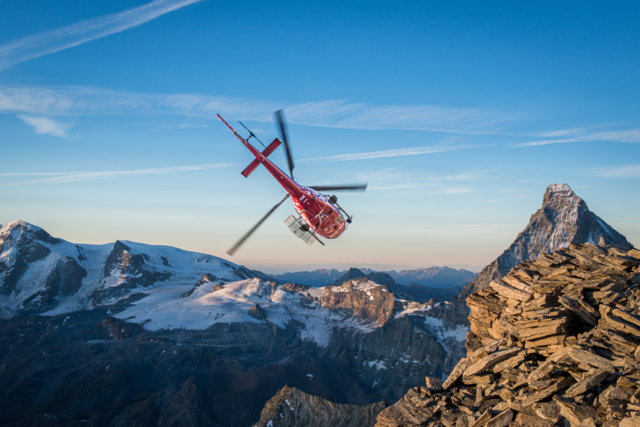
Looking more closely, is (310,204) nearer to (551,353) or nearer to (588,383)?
(551,353)

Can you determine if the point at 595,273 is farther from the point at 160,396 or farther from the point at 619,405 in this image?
the point at 160,396

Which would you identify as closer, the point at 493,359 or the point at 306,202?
the point at 493,359

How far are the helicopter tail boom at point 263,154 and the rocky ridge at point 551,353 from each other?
72.2 feet

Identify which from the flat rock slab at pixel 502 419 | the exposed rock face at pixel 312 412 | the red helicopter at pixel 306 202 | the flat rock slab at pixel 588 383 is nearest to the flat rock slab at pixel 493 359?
the flat rock slab at pixel 502 419

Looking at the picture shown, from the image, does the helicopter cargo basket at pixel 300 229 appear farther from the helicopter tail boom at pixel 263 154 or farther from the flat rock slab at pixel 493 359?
the flat rock slab at pixel 493 359

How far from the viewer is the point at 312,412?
7925 centimetres

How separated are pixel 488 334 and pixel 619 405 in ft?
38.6

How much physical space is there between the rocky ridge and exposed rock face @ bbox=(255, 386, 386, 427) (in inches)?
2036

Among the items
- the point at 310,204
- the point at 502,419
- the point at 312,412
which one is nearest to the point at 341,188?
the point at 310,204

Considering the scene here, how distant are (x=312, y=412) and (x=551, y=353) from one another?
224 ft

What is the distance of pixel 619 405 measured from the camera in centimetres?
1556

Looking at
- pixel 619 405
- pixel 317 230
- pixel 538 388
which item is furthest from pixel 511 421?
pixel 317 230

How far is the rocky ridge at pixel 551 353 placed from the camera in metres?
16.8

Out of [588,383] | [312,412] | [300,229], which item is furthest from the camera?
[312,412]
